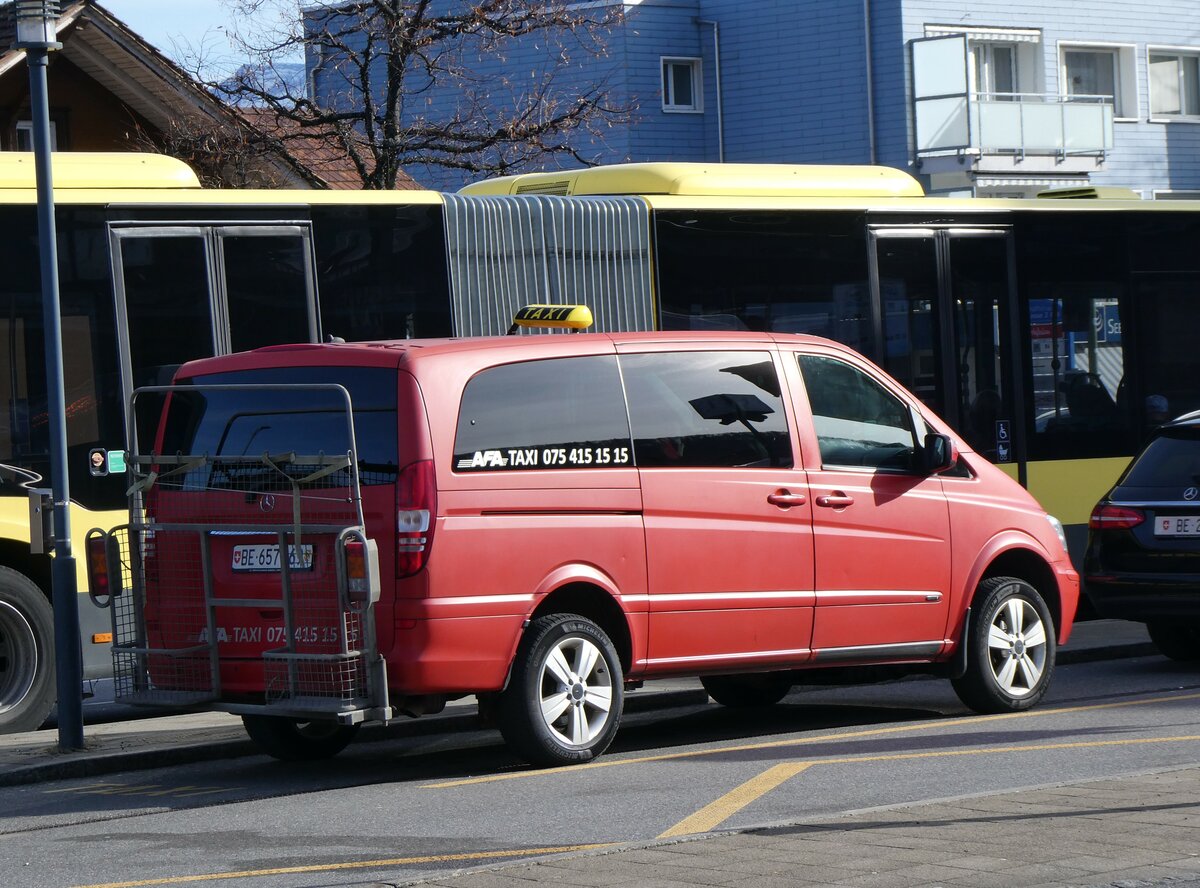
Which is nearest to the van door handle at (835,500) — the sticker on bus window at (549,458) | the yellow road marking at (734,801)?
the sticker on bus window at (549,458)

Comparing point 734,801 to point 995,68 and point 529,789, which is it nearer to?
point 529,789

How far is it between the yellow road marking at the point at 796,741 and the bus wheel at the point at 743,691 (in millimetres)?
1201

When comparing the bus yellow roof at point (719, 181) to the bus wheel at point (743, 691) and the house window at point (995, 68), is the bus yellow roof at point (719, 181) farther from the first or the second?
the house window at point (995, 68)

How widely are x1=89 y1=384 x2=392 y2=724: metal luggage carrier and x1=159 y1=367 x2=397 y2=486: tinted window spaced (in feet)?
0.22

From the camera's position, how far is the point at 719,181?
48.8ft

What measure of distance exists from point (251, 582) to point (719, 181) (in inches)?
259

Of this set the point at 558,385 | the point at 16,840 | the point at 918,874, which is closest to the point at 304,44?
the point at 558,385

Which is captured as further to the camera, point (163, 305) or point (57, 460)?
point (163, 305)

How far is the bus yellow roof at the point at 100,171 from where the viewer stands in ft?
38.8

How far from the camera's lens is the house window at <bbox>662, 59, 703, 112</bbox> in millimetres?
40781

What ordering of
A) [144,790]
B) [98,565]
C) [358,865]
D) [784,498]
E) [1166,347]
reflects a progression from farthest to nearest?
1. [1166,347]
2. [784,498]
3. [98,565]
4. [144,790]
5. [358,865]

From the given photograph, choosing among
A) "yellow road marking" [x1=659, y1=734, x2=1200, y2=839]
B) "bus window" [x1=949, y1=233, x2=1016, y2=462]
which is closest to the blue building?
"bus window" [x1=949, y1=233, x2=1016, y2=462]

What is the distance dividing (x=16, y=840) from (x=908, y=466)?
4.99m

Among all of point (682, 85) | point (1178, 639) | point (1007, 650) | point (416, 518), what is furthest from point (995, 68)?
point (416, 518)
